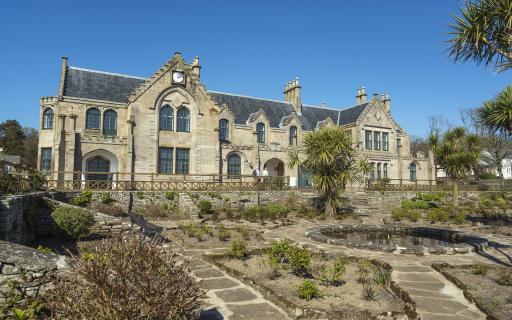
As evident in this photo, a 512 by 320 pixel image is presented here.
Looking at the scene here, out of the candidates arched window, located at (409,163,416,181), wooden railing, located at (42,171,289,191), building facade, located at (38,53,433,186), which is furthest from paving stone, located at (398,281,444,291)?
arched window, located at (409,163,416,181)

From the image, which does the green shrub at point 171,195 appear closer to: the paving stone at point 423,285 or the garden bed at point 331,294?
the garden bed at point 331,294

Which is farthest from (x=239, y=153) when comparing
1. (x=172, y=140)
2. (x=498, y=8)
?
(x=498, y=8)

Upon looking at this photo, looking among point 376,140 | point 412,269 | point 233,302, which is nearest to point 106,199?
point 233,302

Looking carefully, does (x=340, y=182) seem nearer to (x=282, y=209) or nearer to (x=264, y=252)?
(x=282, y=209)

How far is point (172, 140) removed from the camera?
33.0m

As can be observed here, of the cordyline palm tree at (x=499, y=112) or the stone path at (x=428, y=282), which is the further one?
the cordyline palm tree at (x=499, y=112)

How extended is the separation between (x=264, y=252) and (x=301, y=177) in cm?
2964

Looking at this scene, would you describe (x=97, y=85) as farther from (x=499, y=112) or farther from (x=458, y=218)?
(x=499, y=112)

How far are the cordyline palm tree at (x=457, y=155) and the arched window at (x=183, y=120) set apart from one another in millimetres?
22745

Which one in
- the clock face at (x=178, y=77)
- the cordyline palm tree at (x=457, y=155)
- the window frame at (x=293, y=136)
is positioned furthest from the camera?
the window frame at (x=293, y=136)

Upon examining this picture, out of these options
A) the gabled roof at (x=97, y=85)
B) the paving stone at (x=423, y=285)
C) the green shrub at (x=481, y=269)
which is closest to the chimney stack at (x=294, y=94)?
the gabled roof at (x=97, y=85)

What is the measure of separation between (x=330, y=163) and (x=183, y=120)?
16.6 metres

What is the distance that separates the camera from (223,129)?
36.5 m

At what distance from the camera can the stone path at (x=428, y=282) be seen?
6766mm
